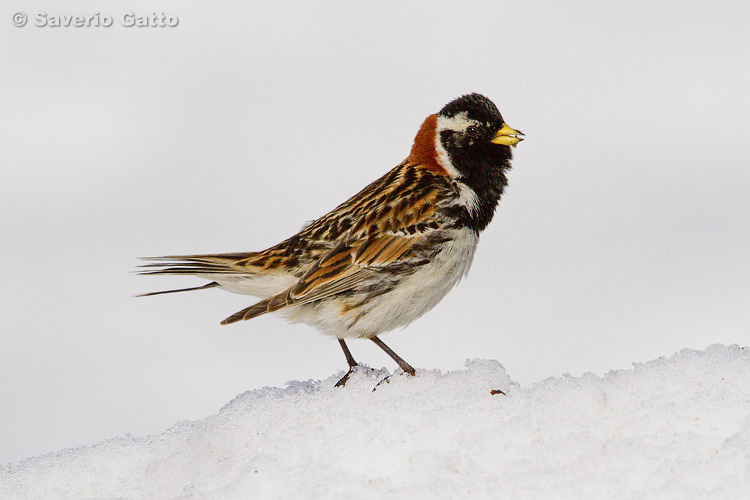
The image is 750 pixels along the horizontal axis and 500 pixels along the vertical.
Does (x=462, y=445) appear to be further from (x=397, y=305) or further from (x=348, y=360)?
(x=348, y=360)

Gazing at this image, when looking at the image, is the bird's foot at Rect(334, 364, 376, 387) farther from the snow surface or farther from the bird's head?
the bird's head

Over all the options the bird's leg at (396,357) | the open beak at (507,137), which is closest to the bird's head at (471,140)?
the open beak at (507,137)

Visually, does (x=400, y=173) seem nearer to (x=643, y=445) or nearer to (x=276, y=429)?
(x=276, y=429)

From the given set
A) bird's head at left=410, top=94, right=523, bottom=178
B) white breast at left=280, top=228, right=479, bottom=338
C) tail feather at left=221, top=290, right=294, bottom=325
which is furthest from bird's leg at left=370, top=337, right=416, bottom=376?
bird's head at left=410, top=94, right=523, bottom=178

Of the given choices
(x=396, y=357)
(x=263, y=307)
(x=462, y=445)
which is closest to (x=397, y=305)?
(x=396, y=357)

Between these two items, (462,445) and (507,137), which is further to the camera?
(507,137)

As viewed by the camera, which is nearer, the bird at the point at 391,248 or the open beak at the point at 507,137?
the bird at the point at 391,248

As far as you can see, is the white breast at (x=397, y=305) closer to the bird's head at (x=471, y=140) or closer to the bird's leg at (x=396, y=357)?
the bird's leg at (x=396, y=357)
